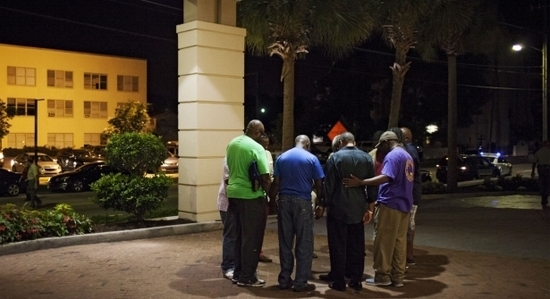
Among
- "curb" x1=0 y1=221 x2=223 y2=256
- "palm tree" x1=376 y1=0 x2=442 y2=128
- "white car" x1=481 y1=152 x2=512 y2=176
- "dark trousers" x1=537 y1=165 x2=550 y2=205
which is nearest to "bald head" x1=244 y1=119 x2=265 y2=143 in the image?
"curb" x1=0 y1=221 x2=223 y2=256

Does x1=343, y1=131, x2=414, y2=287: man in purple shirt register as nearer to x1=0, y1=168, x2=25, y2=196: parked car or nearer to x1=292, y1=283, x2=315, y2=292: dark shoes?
x1=292, y1=283, x2=315, y2=292: dark shoes

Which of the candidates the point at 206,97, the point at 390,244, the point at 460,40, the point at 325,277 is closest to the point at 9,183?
the point at 206,97

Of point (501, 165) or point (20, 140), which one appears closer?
point (501, 165)

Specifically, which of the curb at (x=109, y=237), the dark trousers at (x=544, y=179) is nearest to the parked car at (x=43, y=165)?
the curb at (x=109, y=237)

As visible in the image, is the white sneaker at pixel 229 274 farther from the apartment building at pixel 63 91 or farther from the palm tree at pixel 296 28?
the apartment building at pixel 63 91

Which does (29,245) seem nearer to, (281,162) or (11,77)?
(281,162)

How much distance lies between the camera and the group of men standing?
733 cm

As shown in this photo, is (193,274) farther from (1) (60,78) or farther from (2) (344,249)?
(1) (60,78)

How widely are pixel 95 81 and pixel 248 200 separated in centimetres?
4873

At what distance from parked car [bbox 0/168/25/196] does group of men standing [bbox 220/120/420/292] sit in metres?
18.4

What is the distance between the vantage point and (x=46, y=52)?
5066 cm

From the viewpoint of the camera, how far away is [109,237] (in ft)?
35.1

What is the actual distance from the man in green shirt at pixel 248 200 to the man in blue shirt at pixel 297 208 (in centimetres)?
19

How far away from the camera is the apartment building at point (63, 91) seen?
162 ft
